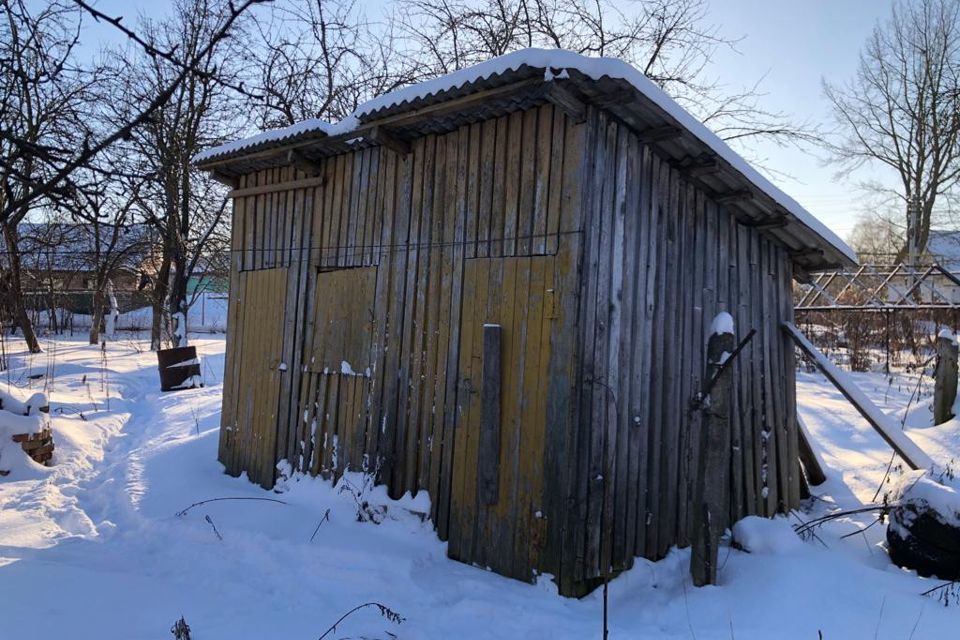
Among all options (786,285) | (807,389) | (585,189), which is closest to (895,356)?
(807,389)

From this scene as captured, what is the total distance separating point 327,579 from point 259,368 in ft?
11.2

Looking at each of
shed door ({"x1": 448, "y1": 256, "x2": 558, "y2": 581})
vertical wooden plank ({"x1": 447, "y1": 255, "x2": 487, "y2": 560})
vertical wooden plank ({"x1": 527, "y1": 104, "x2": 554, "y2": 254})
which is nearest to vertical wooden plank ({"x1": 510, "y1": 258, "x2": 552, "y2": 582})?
shed door ({"x1": 448, "y1": 256, "x2": 558, "y2": 581})

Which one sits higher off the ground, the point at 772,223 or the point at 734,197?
the point at 734,197

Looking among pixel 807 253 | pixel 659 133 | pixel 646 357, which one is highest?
Result: pixel 659 133

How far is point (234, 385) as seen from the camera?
783 centimetres

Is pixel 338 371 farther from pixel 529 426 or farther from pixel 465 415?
pixel 529 426

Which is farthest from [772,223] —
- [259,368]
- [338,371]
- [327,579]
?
[259,368]

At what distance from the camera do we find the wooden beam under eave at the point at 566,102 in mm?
4324

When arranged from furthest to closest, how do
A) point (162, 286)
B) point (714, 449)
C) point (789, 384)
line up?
point (162, 286)
point (789, 384)
point (714, 449)

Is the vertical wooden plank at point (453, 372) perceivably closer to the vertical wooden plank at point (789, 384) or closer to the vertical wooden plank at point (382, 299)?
the vertical wooden plank at point (382, 299)

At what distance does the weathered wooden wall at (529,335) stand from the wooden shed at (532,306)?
0.02 meters

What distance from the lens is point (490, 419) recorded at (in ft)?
16.2

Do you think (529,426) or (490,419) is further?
(490,419)

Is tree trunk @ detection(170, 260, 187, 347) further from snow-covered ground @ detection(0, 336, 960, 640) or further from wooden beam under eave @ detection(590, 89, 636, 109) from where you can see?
wooden beam under eave @ detection(590, 89, 636, 109)
